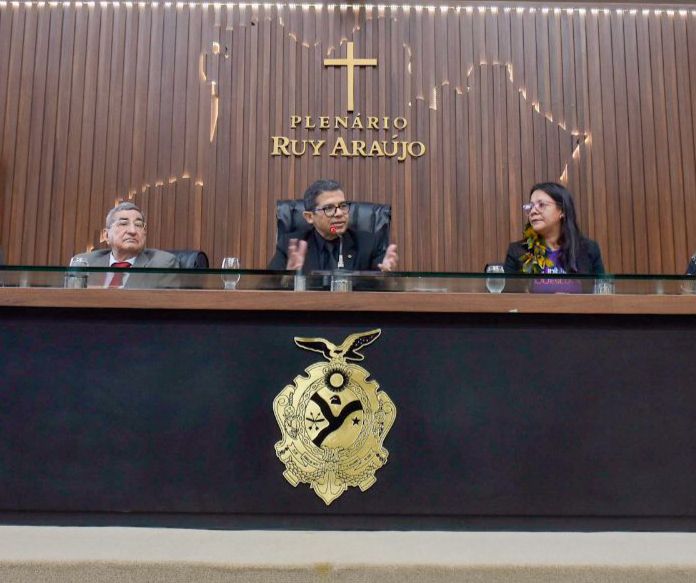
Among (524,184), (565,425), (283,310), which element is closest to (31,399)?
(283,310)

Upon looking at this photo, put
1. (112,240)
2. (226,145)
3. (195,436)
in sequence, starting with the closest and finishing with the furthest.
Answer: (195,436)
(112,240)
(226,145)

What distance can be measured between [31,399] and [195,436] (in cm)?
38

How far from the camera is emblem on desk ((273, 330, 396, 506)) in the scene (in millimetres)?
1190

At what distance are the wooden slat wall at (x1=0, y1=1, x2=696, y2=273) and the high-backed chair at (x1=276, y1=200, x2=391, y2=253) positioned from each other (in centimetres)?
92

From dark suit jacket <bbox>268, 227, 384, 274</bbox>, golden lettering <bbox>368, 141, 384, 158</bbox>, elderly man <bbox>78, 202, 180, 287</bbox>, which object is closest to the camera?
elderly man <bbox>78, 202, 180, 287</bbox>

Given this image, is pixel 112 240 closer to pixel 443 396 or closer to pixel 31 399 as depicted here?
pixel 31 399

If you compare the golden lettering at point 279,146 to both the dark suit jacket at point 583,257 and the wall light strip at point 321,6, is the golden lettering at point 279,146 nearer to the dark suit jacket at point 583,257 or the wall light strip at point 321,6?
the wall light strip at point 321,6

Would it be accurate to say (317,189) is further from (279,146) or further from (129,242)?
(279,146)

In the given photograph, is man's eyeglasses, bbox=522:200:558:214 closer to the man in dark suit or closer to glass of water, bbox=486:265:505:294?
the man in dark suit

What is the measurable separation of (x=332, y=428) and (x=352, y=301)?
290 mm

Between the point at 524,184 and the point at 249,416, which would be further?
the point at 524,184

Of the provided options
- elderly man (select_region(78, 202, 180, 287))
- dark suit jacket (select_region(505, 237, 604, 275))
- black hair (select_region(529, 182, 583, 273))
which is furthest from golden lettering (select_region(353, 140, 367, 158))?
elderly man (select_region(78, 202, 180, 287))

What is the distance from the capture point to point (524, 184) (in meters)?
3.60

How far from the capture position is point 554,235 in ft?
7.80
